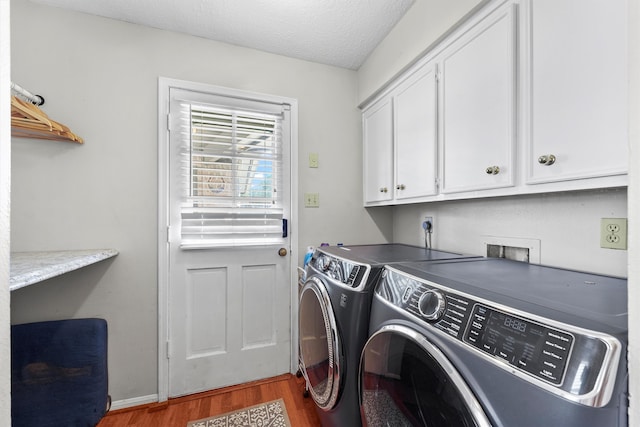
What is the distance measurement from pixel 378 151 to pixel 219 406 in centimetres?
198

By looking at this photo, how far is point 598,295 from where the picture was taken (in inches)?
27.0

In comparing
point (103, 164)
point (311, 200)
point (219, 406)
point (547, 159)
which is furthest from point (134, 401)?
point (547, 159)

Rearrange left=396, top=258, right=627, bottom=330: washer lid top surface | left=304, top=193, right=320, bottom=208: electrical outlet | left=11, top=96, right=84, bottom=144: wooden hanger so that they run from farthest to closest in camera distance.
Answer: left=304, top=193, right=320, bottom=208: electrical outlet
left=11, top=96, right=84, bottom=144: wooden hanger
left=396, top=258, right=627, bottom=330: washer lid top surface

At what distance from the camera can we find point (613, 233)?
36.9 inches

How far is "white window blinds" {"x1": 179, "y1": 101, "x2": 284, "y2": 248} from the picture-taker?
1.81 metres

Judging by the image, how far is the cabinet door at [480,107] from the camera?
105cm

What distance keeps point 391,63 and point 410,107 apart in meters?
0.36

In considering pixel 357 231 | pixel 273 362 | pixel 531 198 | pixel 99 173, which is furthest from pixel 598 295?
pixel 99 173

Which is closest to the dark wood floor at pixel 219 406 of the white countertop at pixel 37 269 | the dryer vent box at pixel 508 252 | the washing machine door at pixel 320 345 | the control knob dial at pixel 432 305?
the washing machine door at pixel 320 345

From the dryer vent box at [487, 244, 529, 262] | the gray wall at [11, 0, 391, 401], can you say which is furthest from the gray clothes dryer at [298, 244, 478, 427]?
the gray wall at [11, 0, 391, 401]

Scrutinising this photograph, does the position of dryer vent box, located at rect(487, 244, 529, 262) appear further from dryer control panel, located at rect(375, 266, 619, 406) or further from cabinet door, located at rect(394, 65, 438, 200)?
dryer control panel, located at rect(375, 266, 619, 406)

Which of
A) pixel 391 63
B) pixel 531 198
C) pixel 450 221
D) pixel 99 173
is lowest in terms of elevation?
pixel 450 221

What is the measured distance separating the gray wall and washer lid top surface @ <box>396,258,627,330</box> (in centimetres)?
164

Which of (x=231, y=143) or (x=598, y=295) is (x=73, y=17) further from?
(x=598, y=295)
